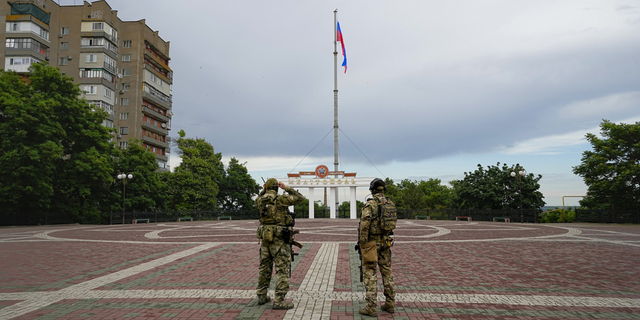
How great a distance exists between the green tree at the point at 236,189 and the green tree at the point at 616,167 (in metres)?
38.2

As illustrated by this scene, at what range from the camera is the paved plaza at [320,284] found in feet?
16.9

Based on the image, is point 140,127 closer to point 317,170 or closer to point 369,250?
point 317,170

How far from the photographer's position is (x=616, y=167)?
26.3 meters

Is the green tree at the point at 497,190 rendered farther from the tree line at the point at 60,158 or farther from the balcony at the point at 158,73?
the balcony at the point at 158,73

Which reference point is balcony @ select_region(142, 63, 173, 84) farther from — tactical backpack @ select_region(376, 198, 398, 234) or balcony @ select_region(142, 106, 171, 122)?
tactical backpack @ select_region(376, 198, 398, 234)

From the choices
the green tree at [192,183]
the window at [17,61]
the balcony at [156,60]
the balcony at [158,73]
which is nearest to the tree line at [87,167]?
the green tree at [192,183]

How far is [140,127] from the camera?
53844 millimetres

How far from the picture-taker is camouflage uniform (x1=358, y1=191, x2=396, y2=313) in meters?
5.02

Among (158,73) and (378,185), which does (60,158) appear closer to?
(378,185)

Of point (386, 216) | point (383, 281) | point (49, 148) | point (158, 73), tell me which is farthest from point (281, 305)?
point (158, 73)

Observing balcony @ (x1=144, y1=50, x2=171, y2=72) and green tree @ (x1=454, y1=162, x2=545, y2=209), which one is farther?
balcony @ (x1=144, y1=50, x2=171, y2=72)

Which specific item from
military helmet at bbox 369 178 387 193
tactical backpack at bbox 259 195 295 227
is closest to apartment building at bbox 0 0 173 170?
tactical backpack at bbox 259 195 295 227

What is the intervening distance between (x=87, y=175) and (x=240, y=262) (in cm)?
2538

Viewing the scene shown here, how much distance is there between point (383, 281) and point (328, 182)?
3684cm
